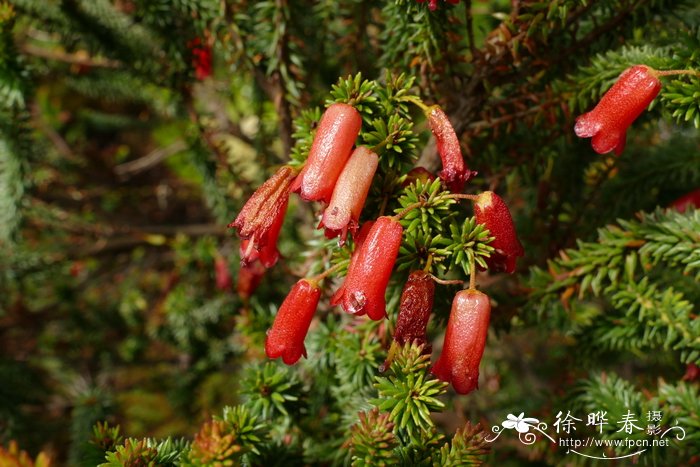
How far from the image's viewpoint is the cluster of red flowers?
103 centimetres

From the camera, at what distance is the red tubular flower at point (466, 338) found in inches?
41.1

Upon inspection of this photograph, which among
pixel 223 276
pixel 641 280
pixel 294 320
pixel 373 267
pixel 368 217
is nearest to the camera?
pixel 373 267

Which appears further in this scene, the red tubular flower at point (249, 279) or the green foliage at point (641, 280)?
the red tubular flower at point (249, 279)

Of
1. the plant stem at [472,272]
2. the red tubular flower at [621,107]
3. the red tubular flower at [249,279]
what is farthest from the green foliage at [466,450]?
the red tubular flower at [249,279]

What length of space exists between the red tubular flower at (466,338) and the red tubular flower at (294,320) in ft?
0.93

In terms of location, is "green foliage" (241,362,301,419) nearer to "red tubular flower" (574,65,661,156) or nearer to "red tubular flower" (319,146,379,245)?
"red tubular flower" (319,146,379,245)

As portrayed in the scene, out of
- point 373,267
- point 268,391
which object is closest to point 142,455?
point 268,391

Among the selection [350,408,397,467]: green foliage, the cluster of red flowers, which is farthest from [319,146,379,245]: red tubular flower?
[350,408,397,467]: green foliage

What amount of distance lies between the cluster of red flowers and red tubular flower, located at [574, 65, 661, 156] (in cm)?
29

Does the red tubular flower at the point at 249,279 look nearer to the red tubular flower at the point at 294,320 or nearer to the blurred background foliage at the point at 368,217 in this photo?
the blurred background foliage at the point at 368,217

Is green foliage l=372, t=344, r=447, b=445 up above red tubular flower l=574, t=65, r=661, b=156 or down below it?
below

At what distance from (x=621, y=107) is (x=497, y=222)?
363mm

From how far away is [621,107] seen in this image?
45.0 inches

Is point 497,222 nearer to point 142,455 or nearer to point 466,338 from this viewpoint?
point 466,338
